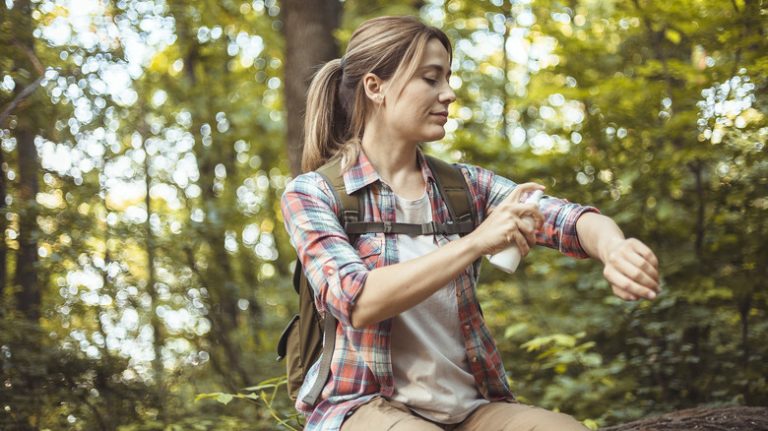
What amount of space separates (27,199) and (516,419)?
A: 3503 millimetres

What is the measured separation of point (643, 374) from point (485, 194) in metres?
3.03

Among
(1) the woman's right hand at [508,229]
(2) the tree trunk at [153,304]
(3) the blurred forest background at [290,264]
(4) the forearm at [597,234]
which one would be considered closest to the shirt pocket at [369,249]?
(1) the woman's right hand at [508,229]

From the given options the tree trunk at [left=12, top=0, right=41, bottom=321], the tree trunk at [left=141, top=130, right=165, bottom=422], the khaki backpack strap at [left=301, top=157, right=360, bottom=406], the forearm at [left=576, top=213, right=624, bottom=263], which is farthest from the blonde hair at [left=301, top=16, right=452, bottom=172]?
the tree trunk at [left=141, top=130, right=165, bottom=422]

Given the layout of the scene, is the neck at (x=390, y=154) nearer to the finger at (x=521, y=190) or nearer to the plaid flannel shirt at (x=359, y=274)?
the plaid flannel shirt at (x=359, y=274)

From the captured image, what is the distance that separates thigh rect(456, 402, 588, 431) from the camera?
209 cm

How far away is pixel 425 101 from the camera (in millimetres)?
2396

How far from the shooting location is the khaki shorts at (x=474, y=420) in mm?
1993

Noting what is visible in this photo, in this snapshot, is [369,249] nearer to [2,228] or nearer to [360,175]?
[360,175]

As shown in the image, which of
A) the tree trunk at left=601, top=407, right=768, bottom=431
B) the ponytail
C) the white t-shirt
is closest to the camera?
the white t-shirt

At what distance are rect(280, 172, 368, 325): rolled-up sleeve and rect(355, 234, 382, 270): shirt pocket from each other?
90 mm

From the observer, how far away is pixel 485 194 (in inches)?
101

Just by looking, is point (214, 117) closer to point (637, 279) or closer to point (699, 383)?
point (699, 383)

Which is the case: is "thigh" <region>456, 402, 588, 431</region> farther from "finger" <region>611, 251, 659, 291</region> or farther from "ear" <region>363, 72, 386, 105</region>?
"ear" <region>363, 72, 386, 105</region>

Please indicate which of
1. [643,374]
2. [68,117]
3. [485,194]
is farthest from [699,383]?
[68,117]
